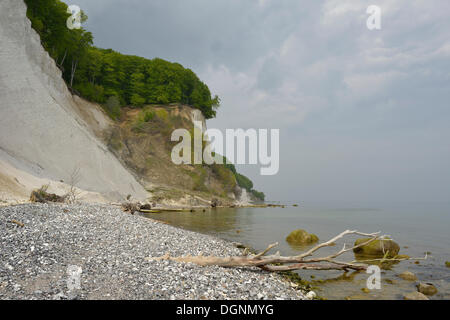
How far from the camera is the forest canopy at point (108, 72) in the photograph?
38.2 meters

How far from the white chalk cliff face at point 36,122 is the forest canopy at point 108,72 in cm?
533

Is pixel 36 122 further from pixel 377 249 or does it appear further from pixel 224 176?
pixel 224 176

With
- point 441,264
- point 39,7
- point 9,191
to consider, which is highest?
point 39,7

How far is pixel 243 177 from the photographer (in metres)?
158

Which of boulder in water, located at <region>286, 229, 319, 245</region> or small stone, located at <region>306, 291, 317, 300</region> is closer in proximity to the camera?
small stone, located at <region>306, 291, 317, 300</region>

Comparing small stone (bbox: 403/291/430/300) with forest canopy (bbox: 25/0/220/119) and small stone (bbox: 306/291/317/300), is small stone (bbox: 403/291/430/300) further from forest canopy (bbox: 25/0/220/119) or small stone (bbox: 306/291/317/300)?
forest canopy (bbox: 25/0/220/119)

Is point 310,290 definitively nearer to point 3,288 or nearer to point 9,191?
point 3,288

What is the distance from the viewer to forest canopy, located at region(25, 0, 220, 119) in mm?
38219

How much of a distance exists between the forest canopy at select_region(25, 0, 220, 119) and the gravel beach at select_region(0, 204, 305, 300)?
3639 centimetres

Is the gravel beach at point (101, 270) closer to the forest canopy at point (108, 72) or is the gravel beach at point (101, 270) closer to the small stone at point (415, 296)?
the small stone at point (415, 296)

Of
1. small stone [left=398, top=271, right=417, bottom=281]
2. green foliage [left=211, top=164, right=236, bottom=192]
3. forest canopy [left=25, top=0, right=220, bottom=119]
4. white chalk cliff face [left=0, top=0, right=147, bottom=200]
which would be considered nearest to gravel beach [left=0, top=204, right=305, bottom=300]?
small stone [left=398, top=271, right=417, bottom=281]
